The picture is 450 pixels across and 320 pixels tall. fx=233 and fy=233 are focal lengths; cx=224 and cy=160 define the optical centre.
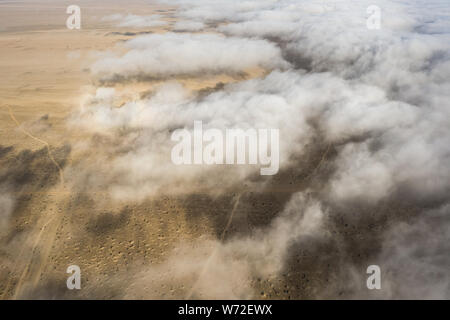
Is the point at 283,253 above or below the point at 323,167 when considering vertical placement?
below

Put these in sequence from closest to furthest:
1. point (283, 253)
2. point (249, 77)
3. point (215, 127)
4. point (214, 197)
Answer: point (283, 253) → point (214, 197) → point (215, 127) → point (249, 77)

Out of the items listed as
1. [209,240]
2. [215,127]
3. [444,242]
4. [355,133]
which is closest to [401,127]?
[355,133]

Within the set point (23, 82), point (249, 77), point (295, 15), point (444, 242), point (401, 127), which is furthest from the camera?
point (295, 15)

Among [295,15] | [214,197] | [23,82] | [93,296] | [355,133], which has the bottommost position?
[93,296]

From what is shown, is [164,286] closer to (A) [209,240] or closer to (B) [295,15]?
(A) [209,240]

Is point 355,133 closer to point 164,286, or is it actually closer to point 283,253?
point 283,253

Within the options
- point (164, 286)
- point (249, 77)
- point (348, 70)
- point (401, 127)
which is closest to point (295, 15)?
point (348, 70)

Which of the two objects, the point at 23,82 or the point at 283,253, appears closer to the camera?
the point at 283,253
